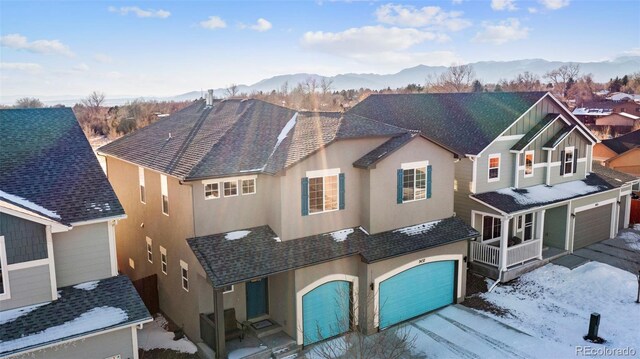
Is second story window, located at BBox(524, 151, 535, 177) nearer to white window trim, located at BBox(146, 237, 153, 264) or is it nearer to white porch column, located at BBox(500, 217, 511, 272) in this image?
white porch column, located at BBox(500, 217, 511, 272)

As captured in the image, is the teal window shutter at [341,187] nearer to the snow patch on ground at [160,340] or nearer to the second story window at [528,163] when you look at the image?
the snow patch on ground at [160,340]

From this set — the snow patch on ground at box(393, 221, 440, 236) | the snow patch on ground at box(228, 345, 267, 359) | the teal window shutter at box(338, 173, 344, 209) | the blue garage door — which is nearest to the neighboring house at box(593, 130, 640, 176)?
the snow patch on ground at box(393, 221, 440, 236)

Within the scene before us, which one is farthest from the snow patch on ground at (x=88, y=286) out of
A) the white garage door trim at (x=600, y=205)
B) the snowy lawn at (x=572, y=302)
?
the white garage door trim at (x=600, y=205)

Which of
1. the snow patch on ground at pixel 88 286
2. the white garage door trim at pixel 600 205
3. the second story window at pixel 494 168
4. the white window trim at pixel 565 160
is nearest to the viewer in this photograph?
the snow patch on ground at pixel 88 286

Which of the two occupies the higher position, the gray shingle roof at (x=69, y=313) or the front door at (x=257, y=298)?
the gray shingle roof at (x=69, y=313)

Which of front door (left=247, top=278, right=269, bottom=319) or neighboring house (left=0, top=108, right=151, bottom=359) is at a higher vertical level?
neighboring house (left=0, top=108, right=151, bottom=359)

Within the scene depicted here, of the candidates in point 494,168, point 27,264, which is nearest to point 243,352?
point 27,264

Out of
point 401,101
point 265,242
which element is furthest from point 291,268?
point 401,101
